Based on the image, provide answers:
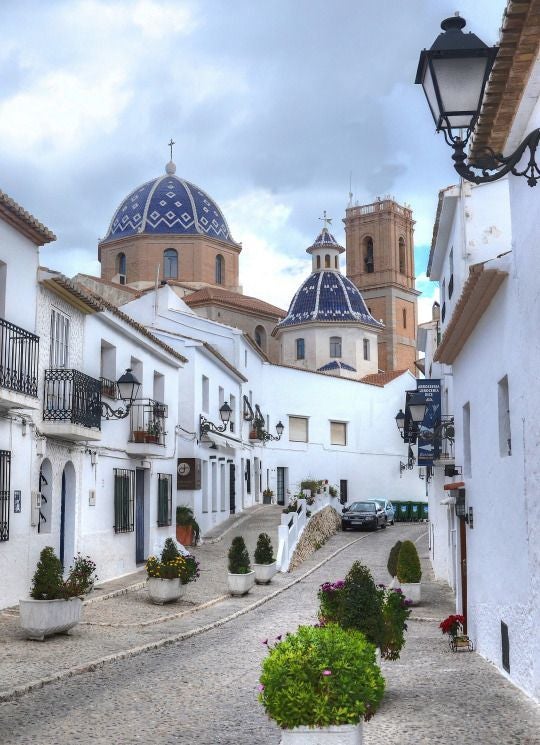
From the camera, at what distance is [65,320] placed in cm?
1686

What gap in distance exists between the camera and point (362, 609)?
8383mm

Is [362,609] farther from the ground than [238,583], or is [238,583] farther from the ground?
[362,609]

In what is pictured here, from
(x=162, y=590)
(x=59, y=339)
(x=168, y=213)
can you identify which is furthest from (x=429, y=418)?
(x=168, y=213)

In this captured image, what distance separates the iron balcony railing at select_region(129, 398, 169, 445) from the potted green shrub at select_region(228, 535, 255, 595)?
350 cm

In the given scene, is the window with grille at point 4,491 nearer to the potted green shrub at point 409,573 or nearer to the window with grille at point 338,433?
the potted green shrub at point 409,573

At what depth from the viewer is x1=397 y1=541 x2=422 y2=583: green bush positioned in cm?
1697

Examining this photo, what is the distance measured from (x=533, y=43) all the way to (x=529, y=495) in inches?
149

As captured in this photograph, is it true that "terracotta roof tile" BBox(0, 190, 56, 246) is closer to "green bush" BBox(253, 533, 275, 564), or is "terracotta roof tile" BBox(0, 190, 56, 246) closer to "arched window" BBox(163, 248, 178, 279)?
"green bush" BBox(253, 533, 275, 564)

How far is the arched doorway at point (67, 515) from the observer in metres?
17.0

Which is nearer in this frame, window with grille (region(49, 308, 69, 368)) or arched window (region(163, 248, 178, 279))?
window with grille (region(49, 308, 69, 368))

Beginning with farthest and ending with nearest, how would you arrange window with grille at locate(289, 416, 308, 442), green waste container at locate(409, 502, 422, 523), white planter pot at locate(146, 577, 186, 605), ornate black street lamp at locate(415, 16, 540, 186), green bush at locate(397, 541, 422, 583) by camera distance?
window with grille at locate(289, 416, 308, 442) < green waste container at locate(409, 502, 422, 523) < green bush at locate(397, 541, 422, 583) < white planter pot at locate(146, 577, 186, 605) < ornate black street lamp at locate(415, 16, 540, 186)

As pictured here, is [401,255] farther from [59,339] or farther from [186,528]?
[59,339]

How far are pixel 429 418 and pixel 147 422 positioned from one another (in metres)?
6.35

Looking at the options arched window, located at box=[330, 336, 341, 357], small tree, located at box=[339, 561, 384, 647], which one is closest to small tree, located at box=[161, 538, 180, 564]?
small tree, located at box=[339, 561, 384, 647]
